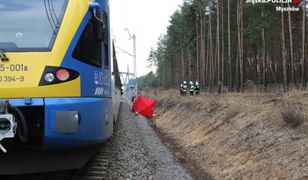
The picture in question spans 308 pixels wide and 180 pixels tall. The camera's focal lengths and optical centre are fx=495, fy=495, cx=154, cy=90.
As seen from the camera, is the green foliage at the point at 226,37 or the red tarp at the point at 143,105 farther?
the green foliage at the point at 226,37

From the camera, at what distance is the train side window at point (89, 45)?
285 inches

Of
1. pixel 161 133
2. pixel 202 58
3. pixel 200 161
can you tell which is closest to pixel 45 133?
pixel 200 161

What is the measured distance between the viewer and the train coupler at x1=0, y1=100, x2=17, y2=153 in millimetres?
6430

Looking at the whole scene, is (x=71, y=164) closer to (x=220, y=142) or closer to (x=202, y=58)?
(x=220, y=142)

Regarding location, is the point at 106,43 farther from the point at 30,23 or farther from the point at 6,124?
the point at 6,124

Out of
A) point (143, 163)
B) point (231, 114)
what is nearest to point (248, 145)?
point (143, 163)

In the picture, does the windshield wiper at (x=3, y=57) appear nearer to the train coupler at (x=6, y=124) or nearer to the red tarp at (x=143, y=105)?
the train coupler at (x=6, y=124)

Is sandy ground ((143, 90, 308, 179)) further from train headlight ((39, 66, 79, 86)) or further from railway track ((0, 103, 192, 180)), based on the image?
train headlight ((39, 66, 79, 86))

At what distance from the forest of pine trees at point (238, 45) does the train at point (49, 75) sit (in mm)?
28392

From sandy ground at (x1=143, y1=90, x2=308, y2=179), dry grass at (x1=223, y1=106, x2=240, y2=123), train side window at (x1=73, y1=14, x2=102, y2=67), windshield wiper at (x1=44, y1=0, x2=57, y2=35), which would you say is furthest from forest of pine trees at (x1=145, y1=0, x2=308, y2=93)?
windshield wiper at (x1=44, y1=0, x2=57, y2=35)

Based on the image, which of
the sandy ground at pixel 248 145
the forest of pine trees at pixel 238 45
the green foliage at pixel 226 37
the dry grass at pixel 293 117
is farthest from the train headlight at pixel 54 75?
the green foliage at pixel 226 37

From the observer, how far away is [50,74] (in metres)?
6.80

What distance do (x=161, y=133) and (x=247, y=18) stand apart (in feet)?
117

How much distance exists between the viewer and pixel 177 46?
93.2m
